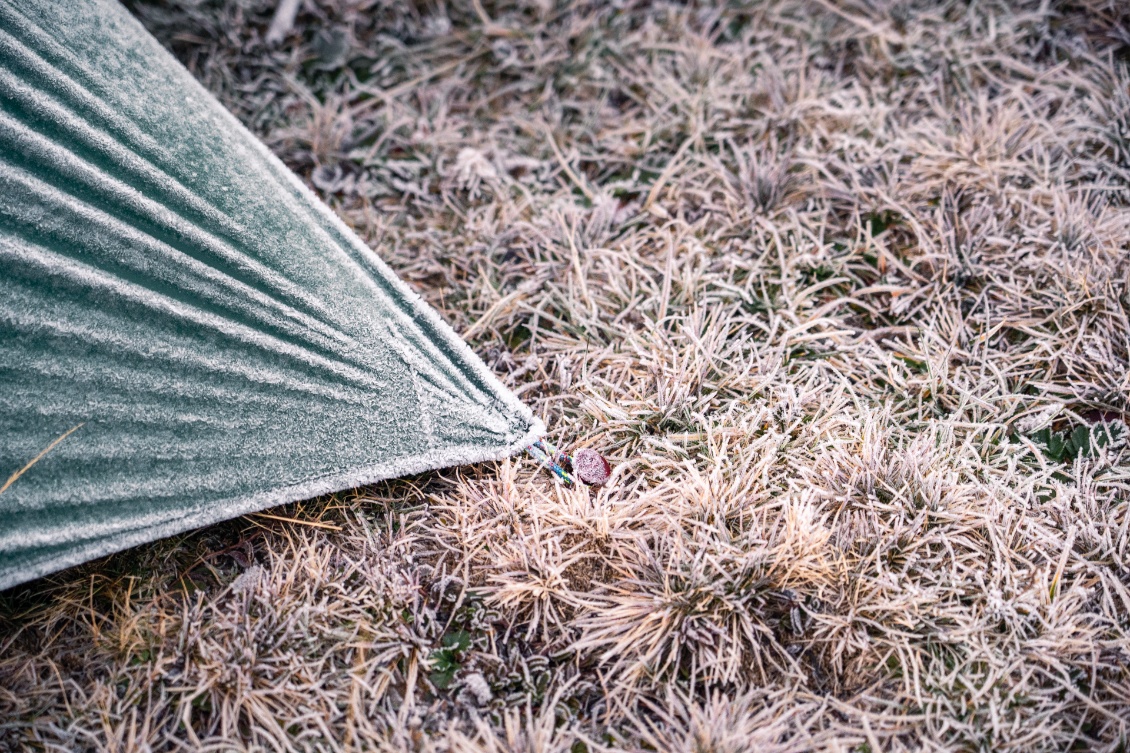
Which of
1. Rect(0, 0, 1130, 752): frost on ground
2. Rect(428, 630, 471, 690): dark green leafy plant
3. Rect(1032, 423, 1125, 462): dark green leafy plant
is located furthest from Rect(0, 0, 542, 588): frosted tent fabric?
Rect(1032, 423, 1125, 462): dark green leafy plant

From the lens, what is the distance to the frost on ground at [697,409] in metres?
1.24

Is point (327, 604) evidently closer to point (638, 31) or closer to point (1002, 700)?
point (1002, 700)

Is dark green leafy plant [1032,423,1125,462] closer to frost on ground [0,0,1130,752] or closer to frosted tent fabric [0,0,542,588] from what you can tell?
frost on ground [0,0,1130,752]

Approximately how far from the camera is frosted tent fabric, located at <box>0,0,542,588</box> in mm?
1224

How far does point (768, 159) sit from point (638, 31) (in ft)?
2.07

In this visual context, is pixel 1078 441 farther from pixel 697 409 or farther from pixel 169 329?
pixel 169 329

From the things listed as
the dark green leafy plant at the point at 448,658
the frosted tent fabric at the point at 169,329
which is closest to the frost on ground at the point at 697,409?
the dark green leafy plant at the point at 448,658

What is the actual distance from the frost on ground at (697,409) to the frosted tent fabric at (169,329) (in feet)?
0.46

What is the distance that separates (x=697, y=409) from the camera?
1.52 meters

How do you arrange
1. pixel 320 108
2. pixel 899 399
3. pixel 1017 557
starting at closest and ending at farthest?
pixel 1017 557
pixel 899 399
pixel 320 108

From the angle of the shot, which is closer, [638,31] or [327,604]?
[327,604]

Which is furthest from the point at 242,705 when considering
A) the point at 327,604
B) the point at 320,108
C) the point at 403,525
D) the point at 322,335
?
the point at 320,108

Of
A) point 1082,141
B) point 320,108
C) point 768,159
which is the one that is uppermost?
point 320,108

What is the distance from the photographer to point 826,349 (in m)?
1.61
